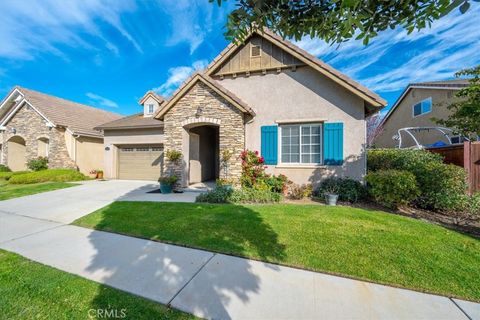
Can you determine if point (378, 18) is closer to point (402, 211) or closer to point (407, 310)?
point (407, 310)

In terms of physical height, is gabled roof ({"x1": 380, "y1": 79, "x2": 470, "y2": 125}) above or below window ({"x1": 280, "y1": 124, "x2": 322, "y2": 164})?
above

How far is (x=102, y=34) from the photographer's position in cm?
1208

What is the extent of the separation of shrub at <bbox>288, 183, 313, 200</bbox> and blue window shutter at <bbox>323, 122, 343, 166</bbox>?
127 cm

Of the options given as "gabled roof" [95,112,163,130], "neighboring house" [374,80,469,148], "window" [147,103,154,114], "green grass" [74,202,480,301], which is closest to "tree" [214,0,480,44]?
"green grass" [74,202,480,301]

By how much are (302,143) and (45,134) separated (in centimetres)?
1800

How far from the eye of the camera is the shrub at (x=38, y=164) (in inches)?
586

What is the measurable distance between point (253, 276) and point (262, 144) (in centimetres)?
671

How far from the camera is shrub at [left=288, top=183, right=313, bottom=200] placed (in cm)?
829

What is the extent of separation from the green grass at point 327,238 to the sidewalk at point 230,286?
0.86 feet

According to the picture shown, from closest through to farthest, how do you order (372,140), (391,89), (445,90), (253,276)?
(253,276) → (445,90) → (391,89) → (372,140)

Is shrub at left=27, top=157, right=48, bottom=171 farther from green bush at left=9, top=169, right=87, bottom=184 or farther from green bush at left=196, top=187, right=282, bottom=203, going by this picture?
green bush at left=196, top=187, right=282, bottom=203

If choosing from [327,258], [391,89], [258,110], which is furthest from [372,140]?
[327,258]

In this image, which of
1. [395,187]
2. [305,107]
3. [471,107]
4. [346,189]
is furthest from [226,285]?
[305,107]

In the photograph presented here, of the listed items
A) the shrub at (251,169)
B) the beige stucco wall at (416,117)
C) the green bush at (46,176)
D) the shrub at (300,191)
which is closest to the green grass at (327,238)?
the shrub at (300,191)
